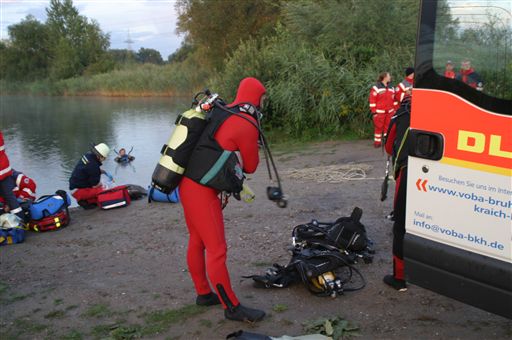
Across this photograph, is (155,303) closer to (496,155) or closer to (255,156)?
(255,156)

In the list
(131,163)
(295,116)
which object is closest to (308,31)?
(295,116)

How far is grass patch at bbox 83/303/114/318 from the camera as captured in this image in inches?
183

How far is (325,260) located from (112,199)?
19.3 feet

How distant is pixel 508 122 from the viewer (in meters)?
2.89

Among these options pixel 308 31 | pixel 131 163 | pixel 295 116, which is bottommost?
pixel 131 163

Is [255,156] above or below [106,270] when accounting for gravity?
above

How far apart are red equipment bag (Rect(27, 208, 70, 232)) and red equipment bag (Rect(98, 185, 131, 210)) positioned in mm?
1298

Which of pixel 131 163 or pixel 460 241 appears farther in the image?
pixel 131 163

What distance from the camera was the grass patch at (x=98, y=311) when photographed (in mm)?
4660

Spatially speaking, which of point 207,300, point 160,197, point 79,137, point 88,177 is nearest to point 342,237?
point 207,300

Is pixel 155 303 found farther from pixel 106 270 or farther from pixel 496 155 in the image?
pixel 496 155

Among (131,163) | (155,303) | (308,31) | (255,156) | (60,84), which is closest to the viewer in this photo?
(255,156)

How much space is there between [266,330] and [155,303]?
1.27m

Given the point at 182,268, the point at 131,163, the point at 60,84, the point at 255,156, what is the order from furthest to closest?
1. the point at 60,84
2. the point at 131,163
3. the point at 182,268
4. the point at 255,156
